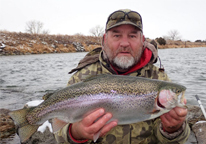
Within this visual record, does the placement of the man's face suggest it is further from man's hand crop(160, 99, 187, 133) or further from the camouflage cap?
man's hand crop(160, 99, 187, 133)

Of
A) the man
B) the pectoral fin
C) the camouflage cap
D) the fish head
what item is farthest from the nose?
the pectoral fin

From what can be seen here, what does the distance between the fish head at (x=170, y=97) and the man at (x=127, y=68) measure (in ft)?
0.68

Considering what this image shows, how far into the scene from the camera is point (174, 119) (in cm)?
215

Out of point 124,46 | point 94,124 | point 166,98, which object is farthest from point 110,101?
point 124,46

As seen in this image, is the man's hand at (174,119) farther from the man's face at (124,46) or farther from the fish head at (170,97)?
the man's face at (124,46)

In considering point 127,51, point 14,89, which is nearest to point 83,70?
point 127,51

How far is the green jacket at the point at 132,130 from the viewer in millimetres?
2488

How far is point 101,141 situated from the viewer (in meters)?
2.63

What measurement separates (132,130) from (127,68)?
0.88 metres

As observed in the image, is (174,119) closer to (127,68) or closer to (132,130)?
(132,130)

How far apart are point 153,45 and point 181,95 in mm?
1321

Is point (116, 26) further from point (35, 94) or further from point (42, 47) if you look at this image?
point (42, 47)

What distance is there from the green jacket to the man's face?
0.49 ft

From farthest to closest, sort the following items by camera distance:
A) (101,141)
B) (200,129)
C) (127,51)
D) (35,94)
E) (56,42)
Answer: (56,42), (35,94), (200,129), (127,51), (101,141)
